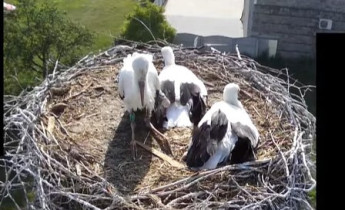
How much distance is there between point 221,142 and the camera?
3.12 metres

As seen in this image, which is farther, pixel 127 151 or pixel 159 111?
pixel 159 111

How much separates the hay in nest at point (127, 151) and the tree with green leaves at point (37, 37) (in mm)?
2755

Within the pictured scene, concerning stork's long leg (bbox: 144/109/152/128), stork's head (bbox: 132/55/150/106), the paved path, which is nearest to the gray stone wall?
the paved path

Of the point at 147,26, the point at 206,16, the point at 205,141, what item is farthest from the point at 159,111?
the point at 206,16

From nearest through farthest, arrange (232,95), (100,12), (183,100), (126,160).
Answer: (126,160)
(232,95)
(183,100)
(100,12)

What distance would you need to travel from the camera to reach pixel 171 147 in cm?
349

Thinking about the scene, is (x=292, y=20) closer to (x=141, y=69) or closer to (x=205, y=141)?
(x=141, y=69)

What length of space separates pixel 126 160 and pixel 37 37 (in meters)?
4.06

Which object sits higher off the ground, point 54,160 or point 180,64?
point 180,64

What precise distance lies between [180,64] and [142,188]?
168 centimetres

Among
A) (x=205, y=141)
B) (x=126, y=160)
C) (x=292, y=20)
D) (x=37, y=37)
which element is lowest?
(x=126, y=160)

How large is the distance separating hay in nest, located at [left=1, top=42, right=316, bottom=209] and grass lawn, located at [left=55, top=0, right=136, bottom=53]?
5.87 meters

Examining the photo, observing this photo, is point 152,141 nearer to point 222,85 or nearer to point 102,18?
point 222,85

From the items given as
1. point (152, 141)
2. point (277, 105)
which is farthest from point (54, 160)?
point (277, 105)
